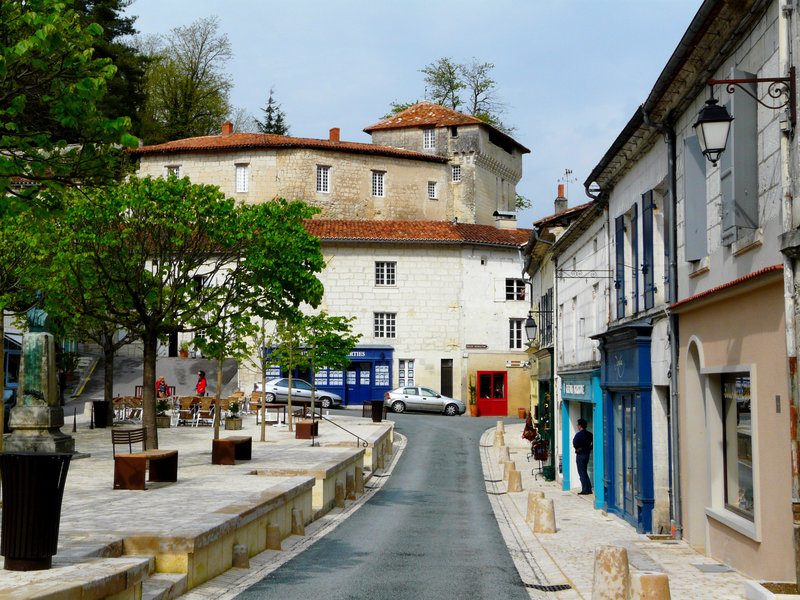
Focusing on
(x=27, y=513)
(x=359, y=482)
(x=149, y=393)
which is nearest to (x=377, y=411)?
(x=359, y=482)

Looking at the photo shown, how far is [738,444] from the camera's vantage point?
36.0ft

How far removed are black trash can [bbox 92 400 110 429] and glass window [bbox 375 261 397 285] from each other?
2143cm

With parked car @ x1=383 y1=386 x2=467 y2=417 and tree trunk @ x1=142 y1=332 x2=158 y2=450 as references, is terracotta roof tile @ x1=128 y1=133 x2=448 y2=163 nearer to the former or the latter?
parked car @ x1=383 y1=386 x2=467 y2=417

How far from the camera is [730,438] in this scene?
37.1 feet

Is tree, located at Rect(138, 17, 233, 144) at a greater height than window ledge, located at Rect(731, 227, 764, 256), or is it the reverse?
tree, located at Rect(138, 17, 233, 144)

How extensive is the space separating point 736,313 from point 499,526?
670 centimetres

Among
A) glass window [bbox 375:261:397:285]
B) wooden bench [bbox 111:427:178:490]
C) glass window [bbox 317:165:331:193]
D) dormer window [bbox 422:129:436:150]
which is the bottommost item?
wooden bench [bbox 111:427:178:490]

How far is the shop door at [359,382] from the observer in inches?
1898

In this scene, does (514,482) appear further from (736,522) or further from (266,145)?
(266,145)

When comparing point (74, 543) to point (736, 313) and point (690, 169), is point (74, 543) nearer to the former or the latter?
point (736, 313)

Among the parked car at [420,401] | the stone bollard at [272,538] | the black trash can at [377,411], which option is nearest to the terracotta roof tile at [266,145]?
the parked car at [420,401]

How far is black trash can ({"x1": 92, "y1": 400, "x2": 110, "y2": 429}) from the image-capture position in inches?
1168

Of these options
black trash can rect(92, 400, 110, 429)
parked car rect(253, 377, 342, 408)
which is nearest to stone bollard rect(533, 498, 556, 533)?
black trash can rect(92, 400, 110, 429)

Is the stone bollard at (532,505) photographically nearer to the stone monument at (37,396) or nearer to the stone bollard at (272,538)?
the stone bollard at (272,538)
